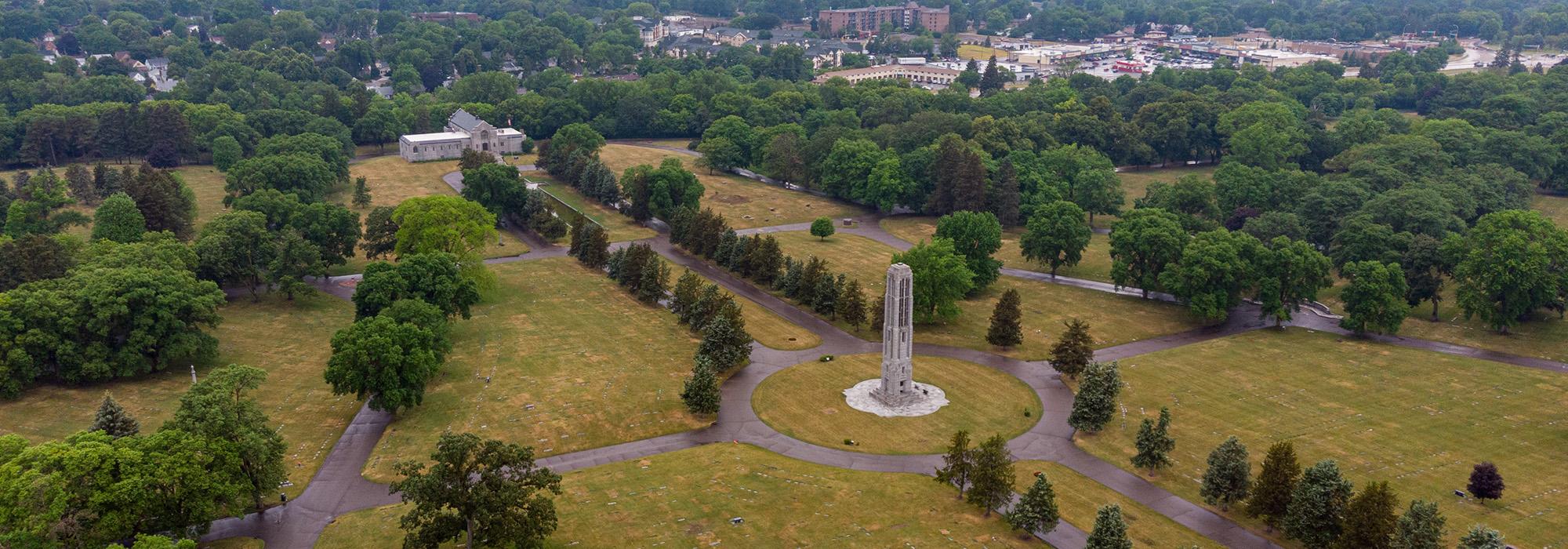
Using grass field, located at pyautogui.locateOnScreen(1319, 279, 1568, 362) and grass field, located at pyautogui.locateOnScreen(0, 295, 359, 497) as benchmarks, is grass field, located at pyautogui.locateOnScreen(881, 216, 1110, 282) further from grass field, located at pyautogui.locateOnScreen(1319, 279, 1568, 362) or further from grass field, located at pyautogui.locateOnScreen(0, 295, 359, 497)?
grass field, located at pyautogui.locateOnScreen(0, 295, 359, 497)

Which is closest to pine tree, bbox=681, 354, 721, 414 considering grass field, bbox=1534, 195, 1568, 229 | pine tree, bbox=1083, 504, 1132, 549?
pine tree, bbox=1083, 504, 1132, 549

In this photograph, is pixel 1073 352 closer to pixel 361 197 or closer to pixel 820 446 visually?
pixel 820 446

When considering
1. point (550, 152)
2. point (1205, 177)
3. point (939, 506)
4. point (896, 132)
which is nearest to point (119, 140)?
point (550, 152)

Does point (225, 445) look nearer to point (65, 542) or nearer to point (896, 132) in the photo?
point (65, 542)

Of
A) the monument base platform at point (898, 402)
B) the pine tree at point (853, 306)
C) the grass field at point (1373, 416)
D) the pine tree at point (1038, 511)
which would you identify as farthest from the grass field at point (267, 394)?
the grass field at point (1373, 416)

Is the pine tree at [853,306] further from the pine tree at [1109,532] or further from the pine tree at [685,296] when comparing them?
the pine tree at [1109,532]

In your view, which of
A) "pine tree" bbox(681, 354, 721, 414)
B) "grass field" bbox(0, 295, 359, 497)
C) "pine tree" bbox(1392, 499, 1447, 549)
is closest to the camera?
"pine tree" bbox(1392, 499, 1447, 549)

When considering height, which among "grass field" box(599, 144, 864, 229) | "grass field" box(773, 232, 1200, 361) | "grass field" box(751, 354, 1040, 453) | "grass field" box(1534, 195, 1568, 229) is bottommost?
"grass field" box(751, 354, 1040, 453)

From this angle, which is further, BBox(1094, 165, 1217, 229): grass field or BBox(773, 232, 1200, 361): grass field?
BBox(1094, 165, 1217, 229): grass field
